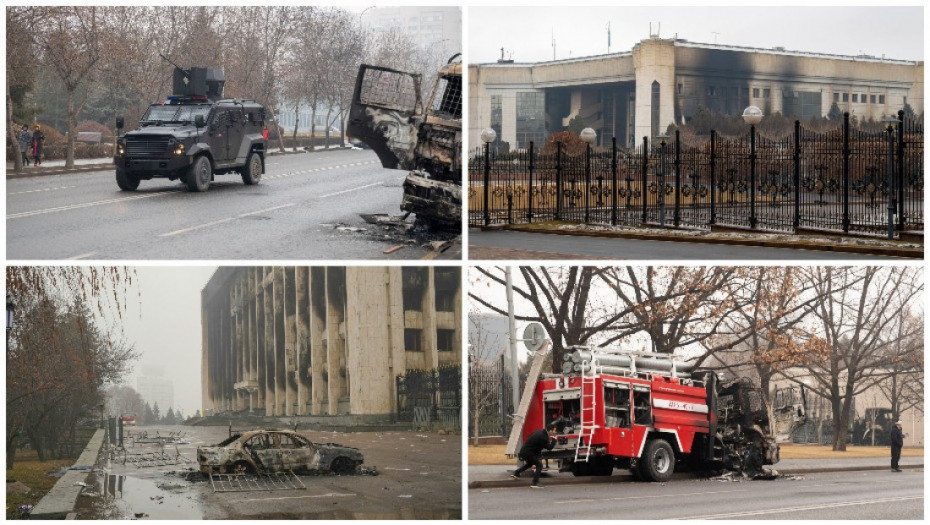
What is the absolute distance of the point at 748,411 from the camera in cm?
2128

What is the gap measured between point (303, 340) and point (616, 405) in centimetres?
586

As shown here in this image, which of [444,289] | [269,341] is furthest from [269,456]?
[444,289]

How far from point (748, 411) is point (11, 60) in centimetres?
1450

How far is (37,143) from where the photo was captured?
20.4 metres

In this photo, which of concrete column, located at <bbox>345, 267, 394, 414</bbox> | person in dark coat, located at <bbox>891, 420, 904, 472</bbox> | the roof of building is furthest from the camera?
the roof of building

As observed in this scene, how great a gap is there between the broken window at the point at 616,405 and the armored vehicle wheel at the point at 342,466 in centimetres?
420

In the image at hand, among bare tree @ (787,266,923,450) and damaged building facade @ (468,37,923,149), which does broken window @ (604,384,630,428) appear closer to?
bare tree @ (787,266,923,450)

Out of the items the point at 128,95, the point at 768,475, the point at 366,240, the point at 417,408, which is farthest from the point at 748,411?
the point at 128,95

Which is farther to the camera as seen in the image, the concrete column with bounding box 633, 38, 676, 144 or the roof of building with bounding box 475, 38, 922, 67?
the roof of building with bounding box 475, 38, 922, 67

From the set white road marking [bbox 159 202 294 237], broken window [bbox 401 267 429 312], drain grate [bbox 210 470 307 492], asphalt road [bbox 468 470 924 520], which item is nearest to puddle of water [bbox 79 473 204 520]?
drain grate [bbox 210 470 307 492]

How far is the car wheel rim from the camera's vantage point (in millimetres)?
19359

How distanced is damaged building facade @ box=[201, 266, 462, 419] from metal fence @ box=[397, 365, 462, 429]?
0.57ft

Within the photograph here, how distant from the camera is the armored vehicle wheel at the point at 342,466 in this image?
18.5 meters

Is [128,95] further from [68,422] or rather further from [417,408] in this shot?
[417,408]
